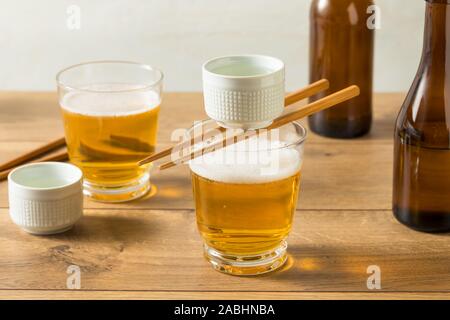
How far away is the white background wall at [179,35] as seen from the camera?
199 centimetres

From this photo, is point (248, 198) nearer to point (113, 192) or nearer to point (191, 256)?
point (191, 256)

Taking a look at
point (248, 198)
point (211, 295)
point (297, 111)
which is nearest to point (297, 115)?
point (297, 111)

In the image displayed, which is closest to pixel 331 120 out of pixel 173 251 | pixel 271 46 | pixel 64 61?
pixel 173 251

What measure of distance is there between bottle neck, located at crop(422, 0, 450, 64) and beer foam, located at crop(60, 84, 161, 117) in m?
0.38

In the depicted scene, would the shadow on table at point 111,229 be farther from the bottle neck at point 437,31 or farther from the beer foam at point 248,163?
the bottle neck at point 437,31

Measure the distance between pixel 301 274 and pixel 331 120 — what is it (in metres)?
0.46

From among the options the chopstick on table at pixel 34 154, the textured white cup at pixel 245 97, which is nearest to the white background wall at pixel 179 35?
the chopstick on table at pixel 34 154

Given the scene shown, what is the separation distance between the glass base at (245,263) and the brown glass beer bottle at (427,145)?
0.65ft

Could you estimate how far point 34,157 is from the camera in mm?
1315

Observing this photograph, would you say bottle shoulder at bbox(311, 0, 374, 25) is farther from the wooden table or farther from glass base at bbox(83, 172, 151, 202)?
glass base at bbox(83, 172, 151, 202)

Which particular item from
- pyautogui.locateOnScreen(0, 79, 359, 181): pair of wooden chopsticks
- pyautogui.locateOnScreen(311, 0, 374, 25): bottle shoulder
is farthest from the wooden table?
pyautogui.locateOnScreen(311, 0, 374, 25): bottle shoulder

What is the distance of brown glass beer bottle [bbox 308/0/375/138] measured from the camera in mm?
1352
